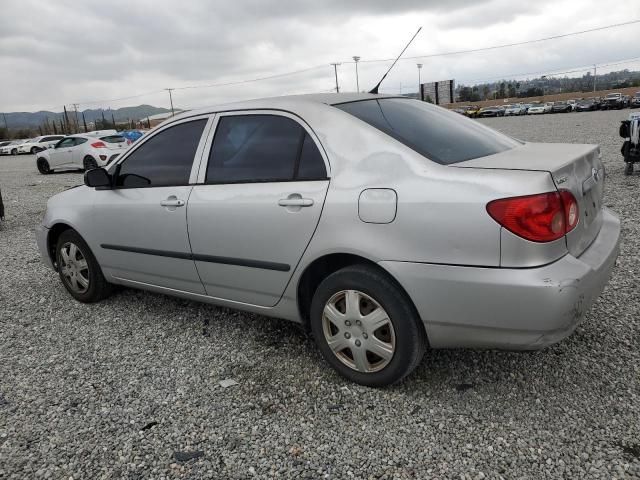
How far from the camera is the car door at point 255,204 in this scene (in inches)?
115

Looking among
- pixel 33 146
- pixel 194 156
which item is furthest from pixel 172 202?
pixel 33 146

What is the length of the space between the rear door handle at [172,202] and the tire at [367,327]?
46.7 inches

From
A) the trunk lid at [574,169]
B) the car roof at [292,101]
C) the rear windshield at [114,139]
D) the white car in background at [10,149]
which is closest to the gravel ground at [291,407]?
the trunk lid at [574,169]

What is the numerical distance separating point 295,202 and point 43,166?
19.5m

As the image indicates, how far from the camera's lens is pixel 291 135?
10.1 ft

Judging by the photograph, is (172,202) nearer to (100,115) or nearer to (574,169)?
(574,169)

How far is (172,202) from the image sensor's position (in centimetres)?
352

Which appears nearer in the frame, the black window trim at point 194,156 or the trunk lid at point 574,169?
the trunk lid at point 574,169

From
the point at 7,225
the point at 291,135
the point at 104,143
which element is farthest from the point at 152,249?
the point at 104,143

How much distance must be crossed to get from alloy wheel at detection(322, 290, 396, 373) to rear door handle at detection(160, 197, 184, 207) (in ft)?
4.20

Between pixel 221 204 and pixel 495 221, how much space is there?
5.54ft

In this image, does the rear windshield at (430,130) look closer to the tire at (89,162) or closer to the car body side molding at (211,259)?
the car body side molding at (211,259)

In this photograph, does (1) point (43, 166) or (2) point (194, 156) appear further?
(1) point (43, 166)

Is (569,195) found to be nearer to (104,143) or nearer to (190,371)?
(190,371)
